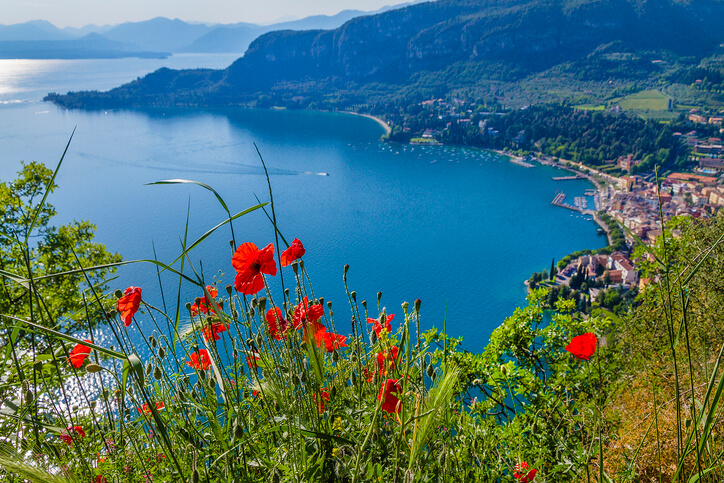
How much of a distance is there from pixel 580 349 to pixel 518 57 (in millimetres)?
70188

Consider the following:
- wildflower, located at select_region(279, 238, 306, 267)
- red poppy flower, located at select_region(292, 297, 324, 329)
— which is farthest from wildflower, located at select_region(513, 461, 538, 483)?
wildflower, located at select_region(279, 238, 306, 267)

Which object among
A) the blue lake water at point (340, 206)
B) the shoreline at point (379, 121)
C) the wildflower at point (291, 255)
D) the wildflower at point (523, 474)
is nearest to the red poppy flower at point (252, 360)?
the wildflower at point (291, 255)

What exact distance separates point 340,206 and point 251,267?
875 inches

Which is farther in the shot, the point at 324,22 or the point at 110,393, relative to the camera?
the point at 324,22

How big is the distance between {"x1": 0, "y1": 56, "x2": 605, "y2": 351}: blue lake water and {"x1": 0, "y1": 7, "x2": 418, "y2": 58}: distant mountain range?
63184 millimetres

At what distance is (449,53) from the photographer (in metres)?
67.5

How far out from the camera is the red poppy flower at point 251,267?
840 mm

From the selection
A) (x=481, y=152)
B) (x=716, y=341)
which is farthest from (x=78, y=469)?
(x=481, y=152)

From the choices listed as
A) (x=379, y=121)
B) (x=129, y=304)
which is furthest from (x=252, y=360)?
(x=379, y=121)

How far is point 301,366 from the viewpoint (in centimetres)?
84

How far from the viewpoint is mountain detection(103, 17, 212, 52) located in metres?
138

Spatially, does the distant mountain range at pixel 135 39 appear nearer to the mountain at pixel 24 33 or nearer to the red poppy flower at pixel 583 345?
the mountain at pixel 24 33

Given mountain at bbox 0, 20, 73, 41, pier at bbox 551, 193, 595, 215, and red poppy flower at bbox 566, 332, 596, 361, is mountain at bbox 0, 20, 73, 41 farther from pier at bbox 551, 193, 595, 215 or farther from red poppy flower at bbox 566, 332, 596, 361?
red poppy flower at bbox 566, 332, 596, 361

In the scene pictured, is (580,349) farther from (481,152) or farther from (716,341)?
(481,152)
